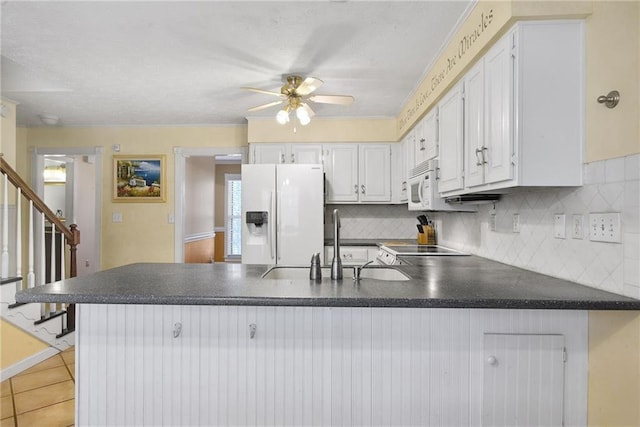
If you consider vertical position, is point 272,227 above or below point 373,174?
below

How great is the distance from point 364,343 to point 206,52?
2.12 meters

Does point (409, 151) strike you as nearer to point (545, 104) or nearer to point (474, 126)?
point (474, 126)

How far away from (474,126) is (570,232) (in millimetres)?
696

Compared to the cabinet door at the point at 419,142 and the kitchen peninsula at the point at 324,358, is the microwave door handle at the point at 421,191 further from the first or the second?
the kitchen peninsula at the point at 324,358

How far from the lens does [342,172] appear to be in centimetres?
397

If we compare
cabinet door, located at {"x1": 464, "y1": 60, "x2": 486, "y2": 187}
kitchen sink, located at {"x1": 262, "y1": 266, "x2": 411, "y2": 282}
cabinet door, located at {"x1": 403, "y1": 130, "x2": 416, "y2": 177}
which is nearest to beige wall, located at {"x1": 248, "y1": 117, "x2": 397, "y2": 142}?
cabinet door, located at {"x1": 403, "y1": 130, "x2": 416, "y2": 177}

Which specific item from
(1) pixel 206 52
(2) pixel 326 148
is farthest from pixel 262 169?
(1) pixel 206 52

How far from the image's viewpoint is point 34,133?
4.38 meters

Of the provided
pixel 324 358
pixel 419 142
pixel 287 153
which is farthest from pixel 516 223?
pixel 287 153

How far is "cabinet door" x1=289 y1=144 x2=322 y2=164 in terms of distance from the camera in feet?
13.0

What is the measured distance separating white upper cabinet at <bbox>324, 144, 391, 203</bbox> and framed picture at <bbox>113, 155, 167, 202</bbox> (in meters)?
2.08

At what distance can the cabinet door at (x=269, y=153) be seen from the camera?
13.0 ft

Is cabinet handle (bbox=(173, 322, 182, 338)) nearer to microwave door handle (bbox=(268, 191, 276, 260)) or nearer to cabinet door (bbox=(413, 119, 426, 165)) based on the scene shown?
microwave door handle (bbox=(268, 191, 276, 260))

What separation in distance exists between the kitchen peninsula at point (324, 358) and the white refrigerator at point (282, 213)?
6.47 ft
